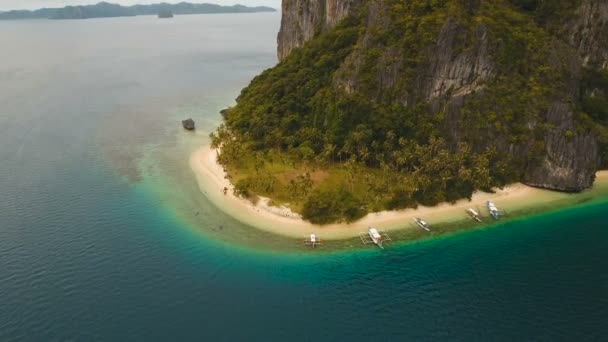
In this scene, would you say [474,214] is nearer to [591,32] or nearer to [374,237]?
[374,237]

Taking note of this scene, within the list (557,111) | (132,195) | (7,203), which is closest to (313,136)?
(132,195)

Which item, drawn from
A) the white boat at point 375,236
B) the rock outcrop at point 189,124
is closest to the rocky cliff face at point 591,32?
the white boat at point 375,236

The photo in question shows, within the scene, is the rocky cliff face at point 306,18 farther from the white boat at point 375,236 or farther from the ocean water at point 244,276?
the white boat at point 375,236

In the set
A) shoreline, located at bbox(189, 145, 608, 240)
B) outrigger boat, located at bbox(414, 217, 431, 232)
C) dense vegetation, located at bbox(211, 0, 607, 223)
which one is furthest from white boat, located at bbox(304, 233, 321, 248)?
outrigger boat, located at bbox(414, 217, 431, 232)

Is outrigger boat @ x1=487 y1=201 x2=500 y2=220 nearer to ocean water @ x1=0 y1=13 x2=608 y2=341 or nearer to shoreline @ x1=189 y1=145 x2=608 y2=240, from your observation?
shoreline @ x1=189 y1=145 x2=608 y2=240

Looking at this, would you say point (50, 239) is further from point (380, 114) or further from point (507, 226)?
point (507, 226)
